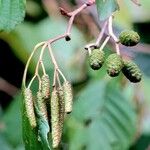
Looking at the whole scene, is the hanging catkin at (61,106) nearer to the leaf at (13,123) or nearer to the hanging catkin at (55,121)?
the hanging catkin at (55,121)

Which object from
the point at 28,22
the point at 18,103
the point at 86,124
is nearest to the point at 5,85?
the point at 28,22

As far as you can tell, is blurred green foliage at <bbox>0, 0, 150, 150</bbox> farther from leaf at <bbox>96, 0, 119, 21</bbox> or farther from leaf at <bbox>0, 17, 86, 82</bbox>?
leaf at <bbox>96, 0, 119, 21</bbox>

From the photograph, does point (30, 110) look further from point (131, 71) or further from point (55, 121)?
point (131, 71)

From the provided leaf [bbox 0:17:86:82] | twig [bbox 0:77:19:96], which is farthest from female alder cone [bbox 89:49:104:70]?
twig [bbox 0:77:19:96]

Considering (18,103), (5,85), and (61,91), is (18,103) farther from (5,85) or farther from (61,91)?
(61,91)

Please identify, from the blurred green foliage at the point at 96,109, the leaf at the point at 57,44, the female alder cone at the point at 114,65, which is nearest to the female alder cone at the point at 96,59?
the female alder cone at the point at 114,65
